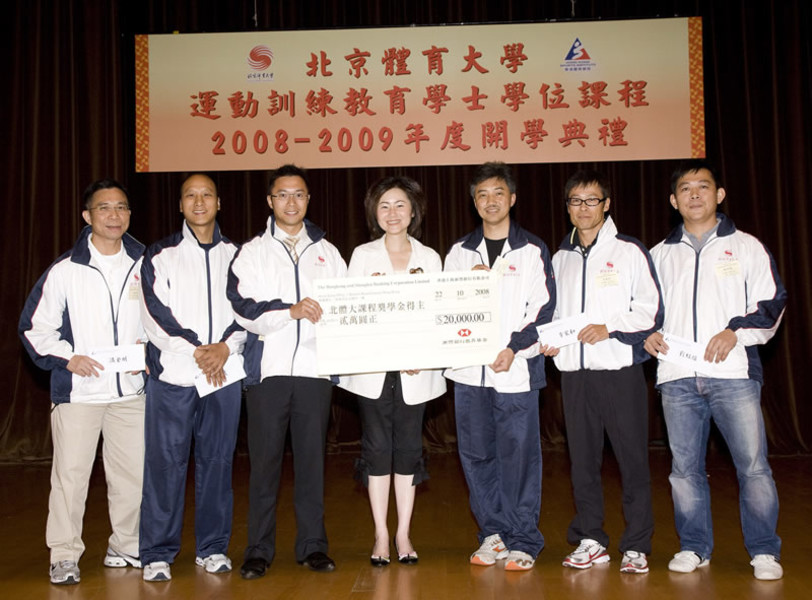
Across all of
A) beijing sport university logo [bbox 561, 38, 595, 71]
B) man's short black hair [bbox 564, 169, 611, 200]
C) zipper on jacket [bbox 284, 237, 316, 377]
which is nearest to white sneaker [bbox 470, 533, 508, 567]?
zipper on jacket [bbox 284, 237, 316, 377]

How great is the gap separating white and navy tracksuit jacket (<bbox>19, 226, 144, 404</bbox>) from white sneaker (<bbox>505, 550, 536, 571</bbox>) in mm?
1824

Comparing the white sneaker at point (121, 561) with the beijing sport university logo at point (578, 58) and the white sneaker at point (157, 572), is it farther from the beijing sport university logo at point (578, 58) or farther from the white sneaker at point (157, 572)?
the beijing sport university logo at point (578, 58)

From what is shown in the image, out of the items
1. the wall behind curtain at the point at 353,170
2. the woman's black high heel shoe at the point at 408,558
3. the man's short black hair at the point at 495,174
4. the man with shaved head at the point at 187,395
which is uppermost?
the wall behind curtain at the point at 353,170

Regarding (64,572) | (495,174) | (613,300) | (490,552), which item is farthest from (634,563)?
(64,572)

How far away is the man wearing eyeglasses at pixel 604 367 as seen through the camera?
3133 mm

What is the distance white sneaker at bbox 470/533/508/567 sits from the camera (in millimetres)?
3191

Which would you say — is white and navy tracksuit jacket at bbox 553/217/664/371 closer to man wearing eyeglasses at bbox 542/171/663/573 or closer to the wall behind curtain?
man wearing eyeglasses at bbox 542/171/663/573

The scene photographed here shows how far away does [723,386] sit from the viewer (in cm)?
305

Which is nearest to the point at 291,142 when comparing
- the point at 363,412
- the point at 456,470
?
the point at 456,470

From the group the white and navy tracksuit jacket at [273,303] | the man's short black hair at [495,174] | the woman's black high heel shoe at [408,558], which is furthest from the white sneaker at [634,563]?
the man's short black hair at [495,174]

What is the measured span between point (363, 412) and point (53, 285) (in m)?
1.48

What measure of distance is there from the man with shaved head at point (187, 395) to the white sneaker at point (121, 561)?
0.15 metres

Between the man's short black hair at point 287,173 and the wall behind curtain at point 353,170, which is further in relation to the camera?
the wall behind curtain at point 353,170

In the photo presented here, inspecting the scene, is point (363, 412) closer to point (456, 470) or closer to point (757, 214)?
point (456, 470)
